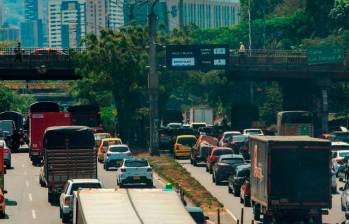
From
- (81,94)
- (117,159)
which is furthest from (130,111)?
(117,159)

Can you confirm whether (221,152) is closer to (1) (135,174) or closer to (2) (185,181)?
(2) (185,181)

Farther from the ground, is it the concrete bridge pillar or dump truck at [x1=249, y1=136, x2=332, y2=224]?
the concrete bridge pillar

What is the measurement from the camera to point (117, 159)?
2859 inches

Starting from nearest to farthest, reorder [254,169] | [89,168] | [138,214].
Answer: [138,214]
[254,169]
[89,168]

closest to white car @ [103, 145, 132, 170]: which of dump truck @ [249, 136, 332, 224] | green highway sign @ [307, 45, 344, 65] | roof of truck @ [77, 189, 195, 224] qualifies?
dump truck @ [249, 136, 332, 224]

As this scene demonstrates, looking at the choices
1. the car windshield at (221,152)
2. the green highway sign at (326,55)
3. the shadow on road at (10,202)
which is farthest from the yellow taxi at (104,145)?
the green highway sign at (326,55)

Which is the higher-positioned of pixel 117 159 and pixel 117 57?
pixel 117 57

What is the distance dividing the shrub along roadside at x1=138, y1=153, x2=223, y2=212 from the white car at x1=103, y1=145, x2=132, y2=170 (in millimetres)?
1908

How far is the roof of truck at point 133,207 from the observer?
26.2 meters

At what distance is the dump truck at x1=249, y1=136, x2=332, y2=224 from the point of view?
143ft

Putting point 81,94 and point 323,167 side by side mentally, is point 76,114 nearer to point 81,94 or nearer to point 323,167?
point 81,94

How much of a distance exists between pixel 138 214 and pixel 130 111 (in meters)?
78.9

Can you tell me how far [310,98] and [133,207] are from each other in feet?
303

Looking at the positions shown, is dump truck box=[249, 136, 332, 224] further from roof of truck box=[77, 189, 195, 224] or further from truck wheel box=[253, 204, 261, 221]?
roof of truck box=[77, 189, 195, 224]
